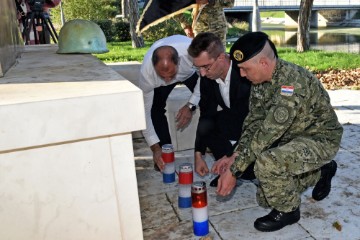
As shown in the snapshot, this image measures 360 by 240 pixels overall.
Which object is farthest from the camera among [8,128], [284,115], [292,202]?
[292,202]

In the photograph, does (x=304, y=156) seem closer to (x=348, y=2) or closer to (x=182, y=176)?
(x=182, y=176)

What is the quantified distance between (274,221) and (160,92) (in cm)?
202

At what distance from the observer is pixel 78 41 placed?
4488mm

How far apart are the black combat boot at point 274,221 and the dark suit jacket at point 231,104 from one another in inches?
42.3

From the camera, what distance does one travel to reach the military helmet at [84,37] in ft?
14.4

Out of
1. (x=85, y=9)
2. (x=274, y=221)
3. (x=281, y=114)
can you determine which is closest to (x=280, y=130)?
(x=281, y=114)

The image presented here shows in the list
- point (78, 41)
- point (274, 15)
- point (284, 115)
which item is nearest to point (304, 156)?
point (284, 115)

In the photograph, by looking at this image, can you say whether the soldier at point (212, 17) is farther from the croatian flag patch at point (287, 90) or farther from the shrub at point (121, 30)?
the shrub at point (121, 30)

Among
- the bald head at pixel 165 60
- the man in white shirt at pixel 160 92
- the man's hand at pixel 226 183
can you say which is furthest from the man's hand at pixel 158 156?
the man's hand at pixel 226 183

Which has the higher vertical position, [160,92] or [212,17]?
[212,17]

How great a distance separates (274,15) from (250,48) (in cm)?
5705

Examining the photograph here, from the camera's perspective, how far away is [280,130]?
8.94 ft

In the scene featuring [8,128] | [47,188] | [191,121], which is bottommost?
[191,121]

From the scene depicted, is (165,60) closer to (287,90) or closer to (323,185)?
(287,90)
